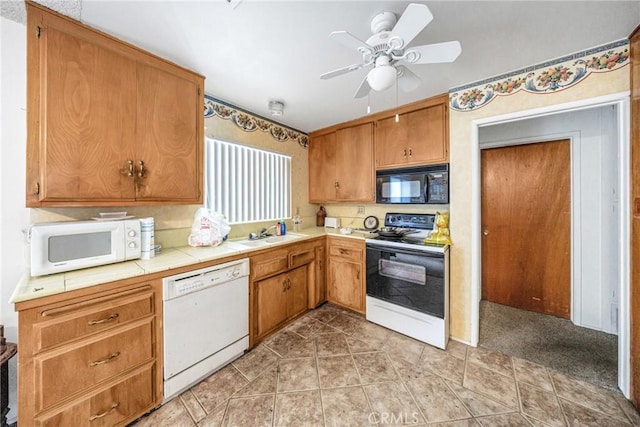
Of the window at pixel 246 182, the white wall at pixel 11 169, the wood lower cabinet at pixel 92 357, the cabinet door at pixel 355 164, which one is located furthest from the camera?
the cabinet door at pixel 355 164

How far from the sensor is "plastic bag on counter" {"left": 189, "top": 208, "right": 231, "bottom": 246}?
2.06 m

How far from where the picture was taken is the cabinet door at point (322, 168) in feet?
10.6

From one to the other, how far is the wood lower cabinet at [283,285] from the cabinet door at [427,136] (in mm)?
1458

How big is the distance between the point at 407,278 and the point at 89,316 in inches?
90.5

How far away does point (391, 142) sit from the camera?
8.74ft

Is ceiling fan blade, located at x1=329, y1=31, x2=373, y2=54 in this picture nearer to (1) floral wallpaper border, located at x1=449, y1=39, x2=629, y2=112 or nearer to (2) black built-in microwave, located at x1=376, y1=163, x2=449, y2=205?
(1) floral wallpaper border, located at x1=449, y1=39, x2=629, y2=112

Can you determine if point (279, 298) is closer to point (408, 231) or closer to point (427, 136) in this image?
point (408, 231)

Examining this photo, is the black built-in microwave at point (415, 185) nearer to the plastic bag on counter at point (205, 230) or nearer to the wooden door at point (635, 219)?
the wooden door at point (635, 219)

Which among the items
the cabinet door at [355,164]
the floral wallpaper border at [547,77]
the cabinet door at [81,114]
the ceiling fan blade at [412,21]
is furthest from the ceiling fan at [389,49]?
the cabinet door at [355,164]

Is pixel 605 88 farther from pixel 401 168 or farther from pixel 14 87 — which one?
pixel 14 87

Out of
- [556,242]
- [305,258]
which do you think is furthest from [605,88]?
[305,258]

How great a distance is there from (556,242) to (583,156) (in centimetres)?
92

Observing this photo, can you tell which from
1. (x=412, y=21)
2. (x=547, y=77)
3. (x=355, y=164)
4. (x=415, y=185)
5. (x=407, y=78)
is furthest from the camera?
(x=355, y=164)

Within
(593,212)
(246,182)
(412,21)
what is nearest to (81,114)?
(246,182)
